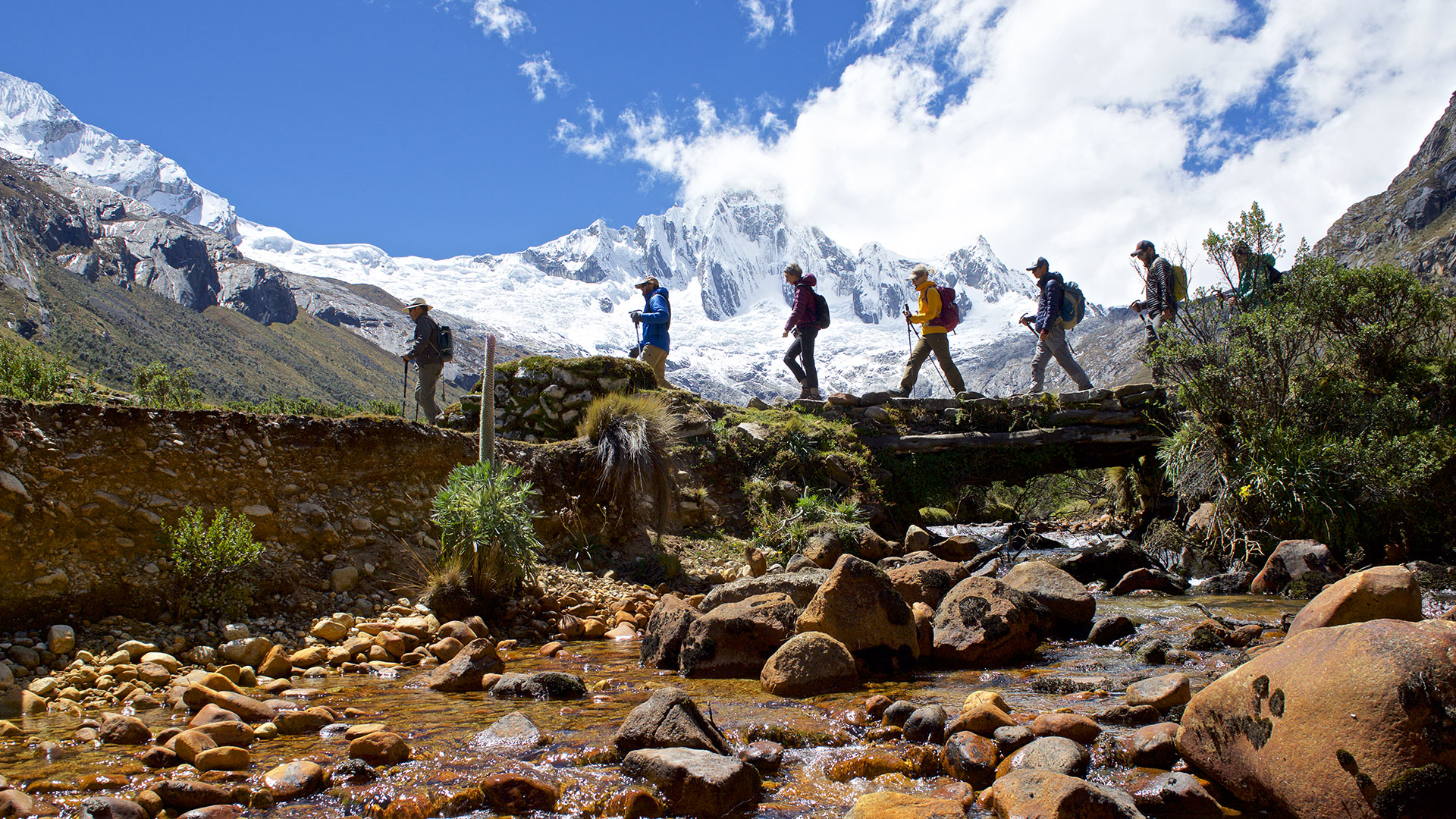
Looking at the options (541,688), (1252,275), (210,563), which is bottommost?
(541,688)

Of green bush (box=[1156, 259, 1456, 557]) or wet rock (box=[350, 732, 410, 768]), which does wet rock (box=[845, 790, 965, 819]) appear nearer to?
wet rock (box=[350, 732, 410, 768])

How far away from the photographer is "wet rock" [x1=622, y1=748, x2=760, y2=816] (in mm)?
3275

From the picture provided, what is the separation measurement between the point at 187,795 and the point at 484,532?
4.25m

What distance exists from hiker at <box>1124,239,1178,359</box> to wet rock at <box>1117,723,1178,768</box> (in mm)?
9850

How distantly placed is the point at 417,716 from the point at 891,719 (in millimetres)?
2869

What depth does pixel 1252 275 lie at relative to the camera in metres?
11.6

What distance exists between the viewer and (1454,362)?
1063 centimetres

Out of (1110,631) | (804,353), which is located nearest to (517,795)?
(1110,631)

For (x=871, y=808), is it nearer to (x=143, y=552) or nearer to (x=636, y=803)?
(x=636, y=803)

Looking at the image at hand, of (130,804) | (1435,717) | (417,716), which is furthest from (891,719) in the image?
(130,804)

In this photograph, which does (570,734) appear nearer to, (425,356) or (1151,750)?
(1151,750)

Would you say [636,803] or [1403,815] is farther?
[636,803]

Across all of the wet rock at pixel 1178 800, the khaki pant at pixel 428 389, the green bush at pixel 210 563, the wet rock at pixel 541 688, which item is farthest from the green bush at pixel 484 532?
the wet rock at pixel 1178 800

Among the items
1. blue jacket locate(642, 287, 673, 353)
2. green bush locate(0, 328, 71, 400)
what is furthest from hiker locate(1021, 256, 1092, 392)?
green bush locate(0, 328, 71, 400)
